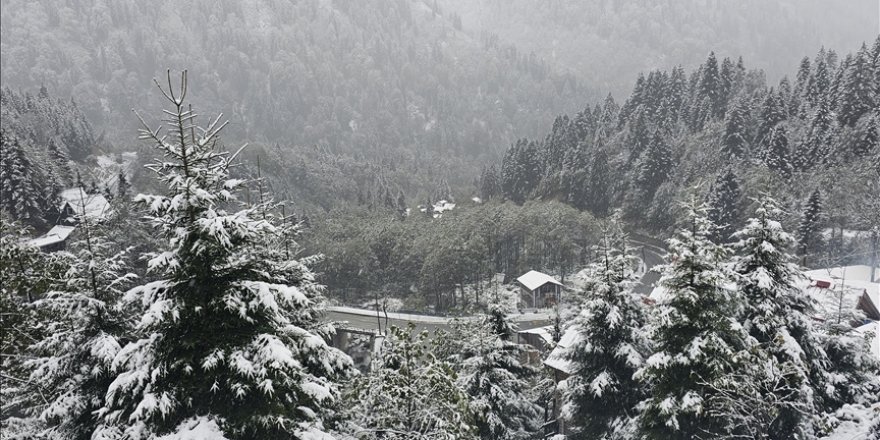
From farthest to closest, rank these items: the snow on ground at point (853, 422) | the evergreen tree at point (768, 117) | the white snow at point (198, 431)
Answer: the evergreen tree at point (768, 117), the snow on ground at point (853, 422), the white snow at point (198, 431)

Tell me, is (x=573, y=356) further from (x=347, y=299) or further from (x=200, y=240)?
(x=347, y=299)

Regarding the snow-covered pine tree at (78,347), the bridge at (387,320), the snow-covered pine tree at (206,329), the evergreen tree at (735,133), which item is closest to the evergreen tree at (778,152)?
the evergreen tree at (735,133)

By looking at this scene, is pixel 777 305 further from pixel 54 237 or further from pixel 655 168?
pixel 655 168

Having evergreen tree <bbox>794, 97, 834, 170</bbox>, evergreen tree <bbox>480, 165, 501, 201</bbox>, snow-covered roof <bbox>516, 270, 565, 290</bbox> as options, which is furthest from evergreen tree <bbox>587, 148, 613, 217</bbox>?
snow-covered roof <bbox>516, 270, 565, 290</bbox>

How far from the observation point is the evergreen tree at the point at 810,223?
4675 cm

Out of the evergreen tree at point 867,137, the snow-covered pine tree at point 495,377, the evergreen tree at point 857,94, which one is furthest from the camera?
the evergreen tree at point 857,94

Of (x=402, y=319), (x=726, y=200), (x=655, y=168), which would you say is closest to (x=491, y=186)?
(x=655, y=168)

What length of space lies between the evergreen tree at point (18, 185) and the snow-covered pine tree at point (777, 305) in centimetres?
6351

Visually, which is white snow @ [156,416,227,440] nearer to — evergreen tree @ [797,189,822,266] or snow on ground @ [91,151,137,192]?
evergreen tree @ [797,189,822,266]

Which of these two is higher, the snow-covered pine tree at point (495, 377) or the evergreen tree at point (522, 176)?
the evergreen tree at point (522, 176)

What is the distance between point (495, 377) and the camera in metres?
18.9

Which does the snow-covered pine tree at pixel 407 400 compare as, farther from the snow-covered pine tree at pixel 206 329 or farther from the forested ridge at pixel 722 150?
the forested ridge at pixel 722 150

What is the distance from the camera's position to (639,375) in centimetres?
1402

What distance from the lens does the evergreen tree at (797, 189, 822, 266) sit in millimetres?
46750
